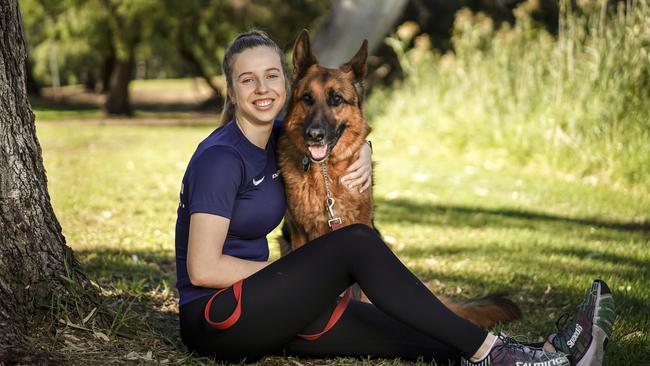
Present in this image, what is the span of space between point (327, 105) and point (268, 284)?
139cm

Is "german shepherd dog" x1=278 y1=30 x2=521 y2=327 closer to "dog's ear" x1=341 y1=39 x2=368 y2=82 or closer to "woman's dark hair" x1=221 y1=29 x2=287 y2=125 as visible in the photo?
"dog's ear" x1=341 y1=39 x2=368 y2=82

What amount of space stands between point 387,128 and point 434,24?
10.2 meters

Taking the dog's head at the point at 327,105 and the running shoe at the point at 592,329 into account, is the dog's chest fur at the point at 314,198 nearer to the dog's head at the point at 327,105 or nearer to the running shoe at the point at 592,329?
the dog's head at the point at 327,105

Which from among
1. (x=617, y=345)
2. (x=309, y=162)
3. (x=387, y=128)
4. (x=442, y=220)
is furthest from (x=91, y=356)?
(x=387, y=128)

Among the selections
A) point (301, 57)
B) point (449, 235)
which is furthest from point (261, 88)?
point (449, 235)

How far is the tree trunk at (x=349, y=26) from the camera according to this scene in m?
10.8

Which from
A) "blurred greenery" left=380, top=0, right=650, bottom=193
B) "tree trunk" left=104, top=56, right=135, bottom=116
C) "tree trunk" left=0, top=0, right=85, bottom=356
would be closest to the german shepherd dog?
"tree trunk" left=0, top=0, right=85, bottom=356

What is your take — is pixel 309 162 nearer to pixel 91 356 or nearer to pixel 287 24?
pixel 91 356

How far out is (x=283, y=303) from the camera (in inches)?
115

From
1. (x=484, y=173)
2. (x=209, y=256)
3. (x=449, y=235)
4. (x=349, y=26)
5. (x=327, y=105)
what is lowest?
(x=449, y=235)

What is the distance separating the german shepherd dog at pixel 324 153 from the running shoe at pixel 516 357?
674mm

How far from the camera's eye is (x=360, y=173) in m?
3.88

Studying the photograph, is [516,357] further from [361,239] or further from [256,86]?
[256,86]

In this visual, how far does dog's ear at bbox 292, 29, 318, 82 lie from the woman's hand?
0.59m
